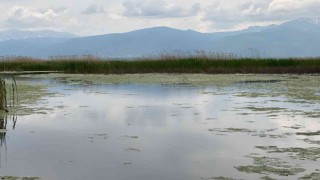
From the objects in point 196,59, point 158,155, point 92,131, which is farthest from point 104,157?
point 196,59

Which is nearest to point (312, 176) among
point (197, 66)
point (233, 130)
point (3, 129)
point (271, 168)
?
point (271, 168)

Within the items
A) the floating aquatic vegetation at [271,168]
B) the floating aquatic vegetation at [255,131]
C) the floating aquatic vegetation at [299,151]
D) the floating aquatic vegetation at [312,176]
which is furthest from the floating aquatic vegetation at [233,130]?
the floating aquatic vegetation at [312,176]

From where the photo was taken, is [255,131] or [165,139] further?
→ [255,131]

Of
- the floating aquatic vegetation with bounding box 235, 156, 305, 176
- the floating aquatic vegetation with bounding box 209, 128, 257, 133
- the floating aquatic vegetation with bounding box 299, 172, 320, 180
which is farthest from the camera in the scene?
the floating aquatic vegetation with bounding box 209, 128, 257, 133

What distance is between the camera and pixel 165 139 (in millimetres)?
8141

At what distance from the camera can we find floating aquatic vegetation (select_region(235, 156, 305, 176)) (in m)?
5.97

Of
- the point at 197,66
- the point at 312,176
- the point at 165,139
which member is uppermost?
the point at 197,66

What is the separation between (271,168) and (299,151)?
1.18 meters

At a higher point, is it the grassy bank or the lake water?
the grassy bank

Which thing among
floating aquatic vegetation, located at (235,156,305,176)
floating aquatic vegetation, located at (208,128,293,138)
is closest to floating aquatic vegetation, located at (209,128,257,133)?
floating aquatic vegetation, located at (208,128,293,138)

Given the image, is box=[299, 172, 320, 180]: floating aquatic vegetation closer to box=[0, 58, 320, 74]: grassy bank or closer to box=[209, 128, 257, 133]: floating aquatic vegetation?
box=[209, 128, 257, 133]: floating aquatic vegetation

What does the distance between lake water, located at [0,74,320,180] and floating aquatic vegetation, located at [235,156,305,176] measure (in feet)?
0.04

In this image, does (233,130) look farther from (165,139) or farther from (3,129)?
(3,129)

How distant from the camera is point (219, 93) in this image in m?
15.8
